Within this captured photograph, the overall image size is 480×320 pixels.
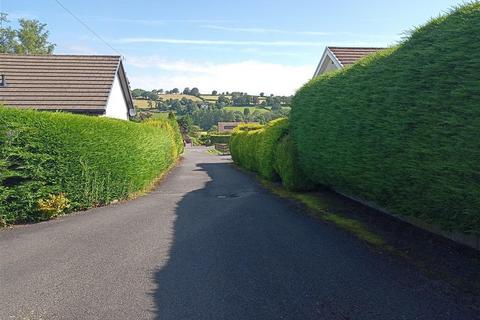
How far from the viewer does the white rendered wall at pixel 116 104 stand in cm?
1994

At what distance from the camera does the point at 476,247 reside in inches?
214

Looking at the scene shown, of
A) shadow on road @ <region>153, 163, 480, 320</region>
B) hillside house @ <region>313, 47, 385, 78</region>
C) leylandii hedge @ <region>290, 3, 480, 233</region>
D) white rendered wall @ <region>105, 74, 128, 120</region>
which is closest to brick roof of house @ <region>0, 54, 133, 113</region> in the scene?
white rendered wall @ <region>105, 74, 128, 120</region>

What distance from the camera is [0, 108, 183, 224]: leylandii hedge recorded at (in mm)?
8212

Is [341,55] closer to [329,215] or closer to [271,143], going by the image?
[271,143]

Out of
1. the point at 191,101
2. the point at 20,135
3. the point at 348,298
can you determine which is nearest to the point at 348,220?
the point at 348,298

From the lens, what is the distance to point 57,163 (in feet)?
29.3

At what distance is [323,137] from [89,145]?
5.79 m

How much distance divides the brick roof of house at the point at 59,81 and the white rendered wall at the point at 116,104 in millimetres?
791

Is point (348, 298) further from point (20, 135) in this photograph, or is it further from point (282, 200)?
point (20, 135)

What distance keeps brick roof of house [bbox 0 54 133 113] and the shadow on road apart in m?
12.8

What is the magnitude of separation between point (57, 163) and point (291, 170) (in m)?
6.37

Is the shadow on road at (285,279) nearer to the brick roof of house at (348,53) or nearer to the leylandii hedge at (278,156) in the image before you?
the leylandii hedge at (278,156)

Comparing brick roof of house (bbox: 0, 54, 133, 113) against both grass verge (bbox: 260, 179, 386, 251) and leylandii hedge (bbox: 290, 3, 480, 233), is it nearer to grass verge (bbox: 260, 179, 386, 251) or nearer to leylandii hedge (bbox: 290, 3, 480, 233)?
grass verge (bbox: 260, 179, 386, 251)

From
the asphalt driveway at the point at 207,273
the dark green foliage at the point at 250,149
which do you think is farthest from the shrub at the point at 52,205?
the dark green foliage at the point at 250,149
